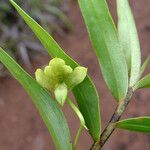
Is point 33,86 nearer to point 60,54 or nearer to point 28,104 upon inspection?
point 60,54

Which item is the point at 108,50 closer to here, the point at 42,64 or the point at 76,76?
the point at 76,76

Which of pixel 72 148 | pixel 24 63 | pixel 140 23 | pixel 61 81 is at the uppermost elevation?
pixel 61 81

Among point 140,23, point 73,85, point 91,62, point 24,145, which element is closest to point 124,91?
point 73,85

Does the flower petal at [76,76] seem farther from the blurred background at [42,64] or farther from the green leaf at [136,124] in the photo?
the blurred background at [42,64]

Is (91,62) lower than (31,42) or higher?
lower

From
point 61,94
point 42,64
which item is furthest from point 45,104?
point 42,64

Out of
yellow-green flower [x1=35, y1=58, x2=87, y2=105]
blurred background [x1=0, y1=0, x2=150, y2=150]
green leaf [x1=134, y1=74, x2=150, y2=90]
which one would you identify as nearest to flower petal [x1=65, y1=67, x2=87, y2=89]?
yellow-green flower [x1=35, y1=58, x2=87, y2=105]

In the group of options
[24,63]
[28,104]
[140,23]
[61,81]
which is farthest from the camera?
[140,23]
